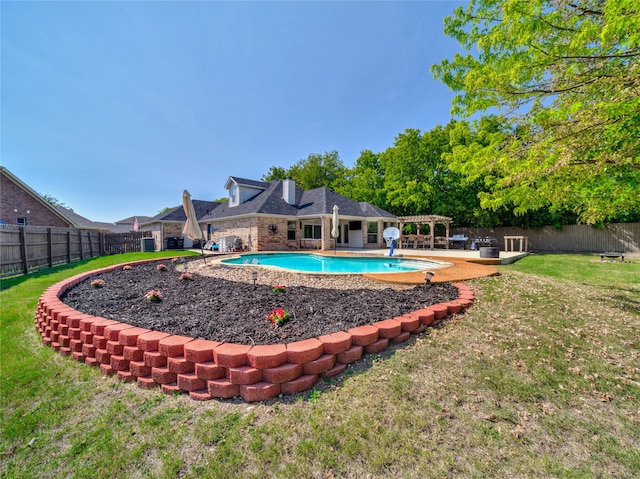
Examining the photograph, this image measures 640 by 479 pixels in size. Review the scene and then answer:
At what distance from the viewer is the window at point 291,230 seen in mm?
19359

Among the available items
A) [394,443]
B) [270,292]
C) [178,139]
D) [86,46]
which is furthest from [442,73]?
[178,139]

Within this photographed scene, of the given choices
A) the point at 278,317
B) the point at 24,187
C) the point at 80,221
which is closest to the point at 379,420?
the point at 278,317

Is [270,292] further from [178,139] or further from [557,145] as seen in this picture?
[178,139]

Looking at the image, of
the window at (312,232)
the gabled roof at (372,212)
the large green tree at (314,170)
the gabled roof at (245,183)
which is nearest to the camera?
the window at (312,232)

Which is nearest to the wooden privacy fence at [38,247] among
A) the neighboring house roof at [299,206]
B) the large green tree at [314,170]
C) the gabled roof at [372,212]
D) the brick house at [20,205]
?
the brick house at [20,205]

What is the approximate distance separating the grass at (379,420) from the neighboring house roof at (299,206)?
1502 cm

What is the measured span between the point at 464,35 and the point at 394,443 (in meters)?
8.44

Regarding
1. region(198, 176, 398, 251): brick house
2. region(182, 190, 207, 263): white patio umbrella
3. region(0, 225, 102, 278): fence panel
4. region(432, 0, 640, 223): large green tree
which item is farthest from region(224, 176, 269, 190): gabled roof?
region(432, 0, 640, 223): large green tree

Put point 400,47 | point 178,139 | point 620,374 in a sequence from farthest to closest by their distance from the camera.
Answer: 1. point 178,139
2. point 400,47
3. point 620,374

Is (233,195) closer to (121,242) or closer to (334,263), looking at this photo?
(121,242)

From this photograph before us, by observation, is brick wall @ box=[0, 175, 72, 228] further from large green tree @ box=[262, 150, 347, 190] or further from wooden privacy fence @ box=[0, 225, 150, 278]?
large green tree @ box=[262, 150, 347, 190]

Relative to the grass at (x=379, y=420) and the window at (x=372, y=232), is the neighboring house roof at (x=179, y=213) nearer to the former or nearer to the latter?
the window at (x=372, y=232)

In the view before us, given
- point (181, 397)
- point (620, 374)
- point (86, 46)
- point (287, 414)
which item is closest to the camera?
point (287, 414)

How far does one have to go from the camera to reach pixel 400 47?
11.2 metres
